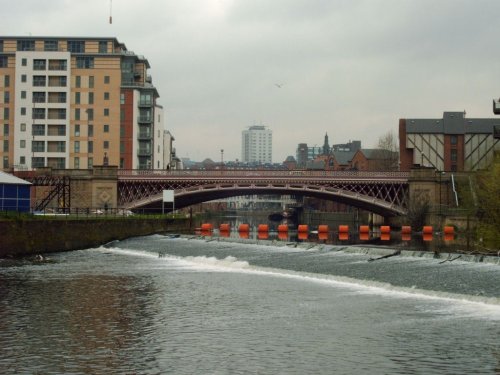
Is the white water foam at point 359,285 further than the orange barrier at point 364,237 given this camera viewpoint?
No

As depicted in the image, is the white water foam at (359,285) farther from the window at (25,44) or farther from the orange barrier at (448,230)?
the window at (25,44)

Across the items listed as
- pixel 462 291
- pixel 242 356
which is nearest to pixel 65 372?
pixel 242 356

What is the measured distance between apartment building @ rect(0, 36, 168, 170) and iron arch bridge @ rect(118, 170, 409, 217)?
2924 centimetres

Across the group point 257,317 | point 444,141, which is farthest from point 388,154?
point 257,317

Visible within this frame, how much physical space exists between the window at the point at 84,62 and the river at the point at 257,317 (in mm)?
80584

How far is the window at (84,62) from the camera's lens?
4926 inches

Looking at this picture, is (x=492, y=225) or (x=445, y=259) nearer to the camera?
(x=445, y=259)

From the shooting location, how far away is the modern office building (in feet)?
457

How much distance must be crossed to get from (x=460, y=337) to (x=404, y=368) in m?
4.48

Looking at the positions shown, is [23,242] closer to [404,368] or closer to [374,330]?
[374,330]

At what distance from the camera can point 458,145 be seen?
459 feet

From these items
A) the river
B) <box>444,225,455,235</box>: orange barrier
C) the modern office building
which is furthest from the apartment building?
the river

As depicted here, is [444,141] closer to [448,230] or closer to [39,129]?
[448,230]

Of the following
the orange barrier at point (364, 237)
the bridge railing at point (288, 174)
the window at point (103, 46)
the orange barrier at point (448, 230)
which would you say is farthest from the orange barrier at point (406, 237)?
the window at point (103, 46)
